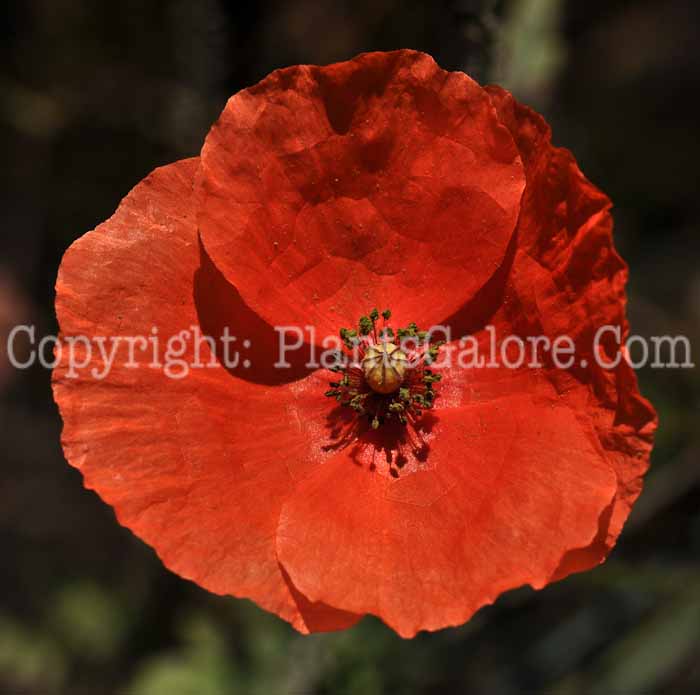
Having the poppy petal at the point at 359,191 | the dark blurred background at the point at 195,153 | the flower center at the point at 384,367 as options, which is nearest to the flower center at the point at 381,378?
the flower center at the point at 384,367

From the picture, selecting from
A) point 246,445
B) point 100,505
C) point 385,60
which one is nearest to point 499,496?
point 246,445

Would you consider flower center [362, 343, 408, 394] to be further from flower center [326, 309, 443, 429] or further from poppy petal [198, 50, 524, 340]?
poppy petal [198, 50, 524, 340]

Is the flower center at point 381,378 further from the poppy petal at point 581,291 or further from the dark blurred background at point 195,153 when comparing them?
the dark blurred background at point 195,153

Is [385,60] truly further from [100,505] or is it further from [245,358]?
[100,505]

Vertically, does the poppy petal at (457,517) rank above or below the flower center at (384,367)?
below

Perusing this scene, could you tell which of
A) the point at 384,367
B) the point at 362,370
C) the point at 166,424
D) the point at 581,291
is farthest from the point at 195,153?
the point at 581,291

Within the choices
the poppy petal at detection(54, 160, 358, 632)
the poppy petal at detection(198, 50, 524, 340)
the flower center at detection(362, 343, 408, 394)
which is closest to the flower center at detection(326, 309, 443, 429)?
the flower center at detection(362, 343, 408, 394)

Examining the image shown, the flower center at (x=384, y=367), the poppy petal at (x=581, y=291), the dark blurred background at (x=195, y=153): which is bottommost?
the dark blurred background at (x=195, y=153)
